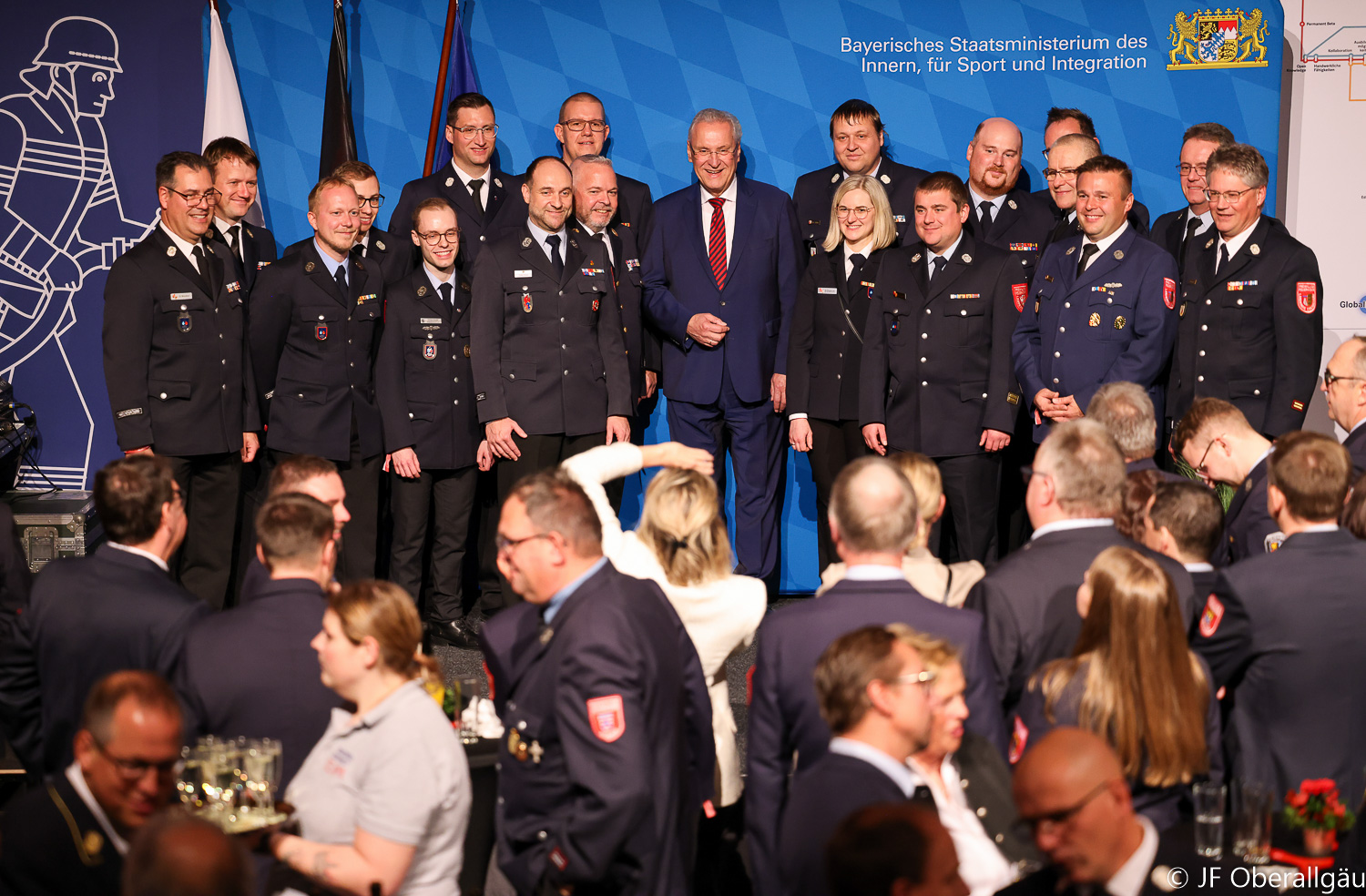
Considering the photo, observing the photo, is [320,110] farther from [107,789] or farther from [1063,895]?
[1063,895]

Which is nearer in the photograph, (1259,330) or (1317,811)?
(1317,811)

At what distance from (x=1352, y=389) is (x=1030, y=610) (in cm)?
193

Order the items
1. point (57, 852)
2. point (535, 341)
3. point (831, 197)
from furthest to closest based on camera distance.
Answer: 1. point (831, 197)
2. point (535, 341)
3. point (57, 852)

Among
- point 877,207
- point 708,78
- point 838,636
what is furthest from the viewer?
point 708,78

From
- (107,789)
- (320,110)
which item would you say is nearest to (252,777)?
(107,789)

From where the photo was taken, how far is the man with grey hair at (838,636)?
8.58 ft

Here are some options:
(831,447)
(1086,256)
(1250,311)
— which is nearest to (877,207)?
(1086,256)

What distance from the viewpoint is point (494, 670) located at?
2.83 meters

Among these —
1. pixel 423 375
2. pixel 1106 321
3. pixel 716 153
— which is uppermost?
pixel 716 153

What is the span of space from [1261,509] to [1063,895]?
81.1 inches

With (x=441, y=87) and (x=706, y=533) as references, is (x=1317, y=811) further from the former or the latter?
(x=441, y=87)

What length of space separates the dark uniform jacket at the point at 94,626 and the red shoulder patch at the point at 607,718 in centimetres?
107

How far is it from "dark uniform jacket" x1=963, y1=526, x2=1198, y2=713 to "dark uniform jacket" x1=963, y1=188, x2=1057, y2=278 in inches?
125

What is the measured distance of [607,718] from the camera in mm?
2496
